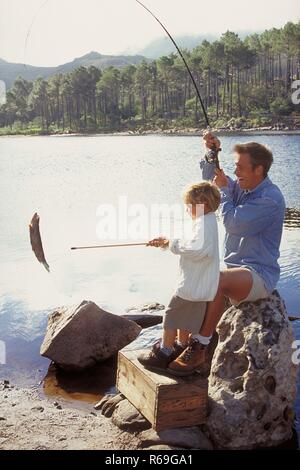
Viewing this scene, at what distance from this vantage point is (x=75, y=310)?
18.9ft

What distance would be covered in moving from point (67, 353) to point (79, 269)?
3996mm

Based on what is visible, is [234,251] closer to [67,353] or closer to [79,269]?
[67,353]

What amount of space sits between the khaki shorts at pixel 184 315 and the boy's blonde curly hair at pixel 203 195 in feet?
1.86

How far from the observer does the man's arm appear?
3873 mm

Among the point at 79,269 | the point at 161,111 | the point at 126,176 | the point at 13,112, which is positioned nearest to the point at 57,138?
the point at 13,112

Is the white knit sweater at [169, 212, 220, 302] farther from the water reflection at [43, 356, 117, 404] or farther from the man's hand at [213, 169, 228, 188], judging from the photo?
the water reflection at [43, 356, 117, 404]

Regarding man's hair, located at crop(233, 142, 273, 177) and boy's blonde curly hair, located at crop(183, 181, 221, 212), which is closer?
boy's blonde curly hair, located at crop(183, 181, 221, 212)

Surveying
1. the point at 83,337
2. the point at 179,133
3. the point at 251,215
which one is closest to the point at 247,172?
the point at 251,215

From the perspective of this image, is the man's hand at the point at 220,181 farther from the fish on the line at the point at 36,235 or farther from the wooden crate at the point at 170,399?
the fish on the line at the point at 36,235

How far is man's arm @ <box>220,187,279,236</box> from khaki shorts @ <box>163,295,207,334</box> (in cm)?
51

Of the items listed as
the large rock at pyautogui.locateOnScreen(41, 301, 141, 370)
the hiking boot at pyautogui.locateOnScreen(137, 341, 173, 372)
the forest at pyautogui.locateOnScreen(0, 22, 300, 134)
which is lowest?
the large rock at pyautogui.locateOnScreen(41, 301, 141, 370)

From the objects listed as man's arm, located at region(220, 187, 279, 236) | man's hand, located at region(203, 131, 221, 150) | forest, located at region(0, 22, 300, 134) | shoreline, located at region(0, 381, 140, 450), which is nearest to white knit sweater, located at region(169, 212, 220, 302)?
man's arm, located at region(220, 187, 279, 236)

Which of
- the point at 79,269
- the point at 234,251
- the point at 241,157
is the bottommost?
the point at 79,269
